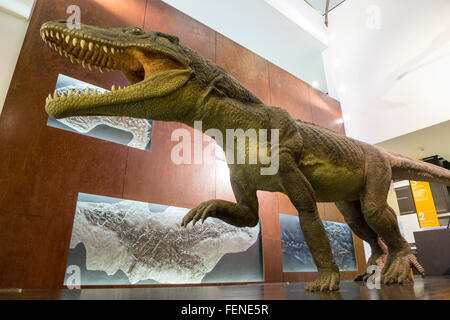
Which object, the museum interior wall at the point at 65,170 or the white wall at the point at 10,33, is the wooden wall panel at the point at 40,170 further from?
the white wall at the point at 10,33

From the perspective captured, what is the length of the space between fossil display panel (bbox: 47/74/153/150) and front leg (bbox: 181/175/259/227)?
2575mm

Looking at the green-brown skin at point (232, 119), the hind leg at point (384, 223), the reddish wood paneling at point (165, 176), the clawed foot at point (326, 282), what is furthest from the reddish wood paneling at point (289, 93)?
the clawed foot at point (326, 282)

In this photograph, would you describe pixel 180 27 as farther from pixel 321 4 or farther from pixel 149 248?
pixel 321 4

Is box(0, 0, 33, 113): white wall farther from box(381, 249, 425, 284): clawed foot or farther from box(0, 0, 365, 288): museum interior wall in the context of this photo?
box(381, 249, 425, 284): clawed foot

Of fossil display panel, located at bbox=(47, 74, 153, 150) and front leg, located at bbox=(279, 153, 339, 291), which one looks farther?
fossil display panel, located at bbox=(47, 74, 153, 150)

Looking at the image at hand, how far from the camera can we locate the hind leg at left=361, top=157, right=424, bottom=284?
6.97ft

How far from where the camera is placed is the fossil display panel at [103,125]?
3803mm

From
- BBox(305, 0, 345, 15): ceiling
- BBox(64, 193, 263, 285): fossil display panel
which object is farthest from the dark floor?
BBox(305, 0, 345, 15): ceiling

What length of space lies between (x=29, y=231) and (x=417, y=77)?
769 centimetres

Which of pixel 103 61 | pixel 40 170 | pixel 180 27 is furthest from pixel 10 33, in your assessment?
pixel 103 61
